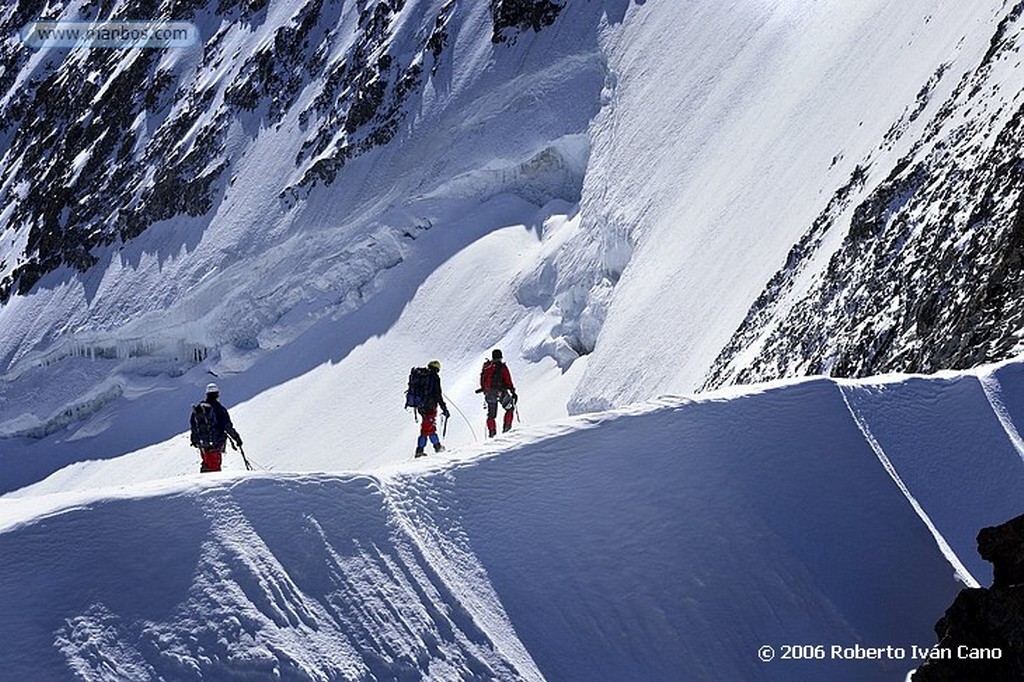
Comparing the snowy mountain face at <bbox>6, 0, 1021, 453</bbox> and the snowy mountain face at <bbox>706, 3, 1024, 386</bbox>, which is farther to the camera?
the snowy mountain face at <bbox>6, 0, 1021, 453</bbox>

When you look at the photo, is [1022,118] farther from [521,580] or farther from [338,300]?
[338,300]

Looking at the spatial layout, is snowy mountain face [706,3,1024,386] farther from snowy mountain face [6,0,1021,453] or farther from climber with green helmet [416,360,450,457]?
climber with green helmet [416,360,450,457]

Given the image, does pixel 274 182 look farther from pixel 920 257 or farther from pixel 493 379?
pixel 920 257

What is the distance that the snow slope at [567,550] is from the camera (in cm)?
839

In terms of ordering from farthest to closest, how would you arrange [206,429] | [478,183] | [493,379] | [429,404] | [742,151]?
1. [478,183]
2. [742,151]
3. [493,379]
4. [429,404]
5. [206,429]

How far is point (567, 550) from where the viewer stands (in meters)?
9.80

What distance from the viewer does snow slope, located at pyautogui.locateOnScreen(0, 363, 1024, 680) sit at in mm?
8391

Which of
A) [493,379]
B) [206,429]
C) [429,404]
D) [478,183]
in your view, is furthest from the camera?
[478,183]

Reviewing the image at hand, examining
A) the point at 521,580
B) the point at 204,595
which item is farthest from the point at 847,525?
the point at 204,595

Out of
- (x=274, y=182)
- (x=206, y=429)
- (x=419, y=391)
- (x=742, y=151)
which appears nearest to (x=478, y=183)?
(x=274, y=182)

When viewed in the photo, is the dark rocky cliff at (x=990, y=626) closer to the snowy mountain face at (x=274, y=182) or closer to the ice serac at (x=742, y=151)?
the ice serac at (x=742, y=151)

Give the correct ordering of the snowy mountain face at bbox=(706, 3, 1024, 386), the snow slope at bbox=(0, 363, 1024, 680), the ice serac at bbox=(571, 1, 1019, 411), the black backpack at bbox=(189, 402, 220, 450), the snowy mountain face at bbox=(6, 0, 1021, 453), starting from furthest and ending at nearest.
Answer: the snowy mountain face at bbox=(6, 0, 1021, 453) < the ice serac at bbox=(571, 1, 1019, 411) < the black backpack at bbox=(189, 402, 220, 450) < the snowy mountain face at bbox=(706, 3, 1024, 386) < the snow slope at bbox=(0, 363, 1024, 680)

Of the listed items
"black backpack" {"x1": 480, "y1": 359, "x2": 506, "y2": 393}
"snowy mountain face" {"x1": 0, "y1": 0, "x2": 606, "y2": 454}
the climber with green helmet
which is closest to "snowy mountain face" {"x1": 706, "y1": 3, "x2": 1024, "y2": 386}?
"black backpack" {"x1": 480, "y1": 359, "x2": 506, "y2": 393}

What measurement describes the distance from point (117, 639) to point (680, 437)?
Result: 4.32 metres
